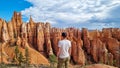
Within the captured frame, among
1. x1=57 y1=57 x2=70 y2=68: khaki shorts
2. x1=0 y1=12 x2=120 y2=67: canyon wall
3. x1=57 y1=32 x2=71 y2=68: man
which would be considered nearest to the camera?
x1=57 y1=32 x2=71 y2=68: man

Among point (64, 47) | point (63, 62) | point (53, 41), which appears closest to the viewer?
point (64, 47)

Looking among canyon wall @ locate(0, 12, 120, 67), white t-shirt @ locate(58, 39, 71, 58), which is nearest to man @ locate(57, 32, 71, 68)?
white t-shirt @ locate(58, 39, 71, 58)

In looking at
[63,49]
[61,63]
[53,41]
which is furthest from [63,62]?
[53,41]

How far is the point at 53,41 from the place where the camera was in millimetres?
121750

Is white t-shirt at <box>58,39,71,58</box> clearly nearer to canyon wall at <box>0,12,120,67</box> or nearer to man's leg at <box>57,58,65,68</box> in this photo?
man's leg at <box>57,58,65,68</box>

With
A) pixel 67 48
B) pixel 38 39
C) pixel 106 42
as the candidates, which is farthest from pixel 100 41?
pixel 67 48

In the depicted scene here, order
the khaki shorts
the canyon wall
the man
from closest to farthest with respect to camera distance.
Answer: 1. the man
2. the khaki shorts
3. the canyon wall

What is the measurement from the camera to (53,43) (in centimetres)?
12175

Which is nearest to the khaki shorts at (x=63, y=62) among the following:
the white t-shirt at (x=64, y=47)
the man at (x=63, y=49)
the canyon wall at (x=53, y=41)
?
the man at (x=63, y=49)

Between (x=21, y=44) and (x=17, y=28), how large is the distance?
14094mm

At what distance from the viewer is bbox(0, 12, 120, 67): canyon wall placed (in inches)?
4486

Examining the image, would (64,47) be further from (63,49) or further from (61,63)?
(61,63)

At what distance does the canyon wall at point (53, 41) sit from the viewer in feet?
374

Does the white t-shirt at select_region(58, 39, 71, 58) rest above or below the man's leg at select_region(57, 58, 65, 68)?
above
